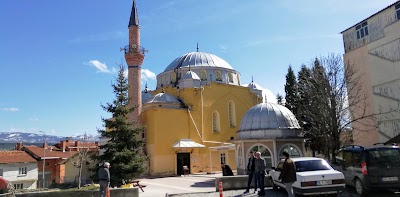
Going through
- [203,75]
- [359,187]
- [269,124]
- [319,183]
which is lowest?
[359,187]

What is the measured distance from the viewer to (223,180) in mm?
13195

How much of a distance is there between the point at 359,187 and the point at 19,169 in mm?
39318

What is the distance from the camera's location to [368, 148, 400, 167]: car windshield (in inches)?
375

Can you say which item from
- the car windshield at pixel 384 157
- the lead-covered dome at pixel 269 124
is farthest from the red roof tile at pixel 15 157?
the car windshield at pixel 384 157

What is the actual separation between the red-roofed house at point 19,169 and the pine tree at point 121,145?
24881 mm

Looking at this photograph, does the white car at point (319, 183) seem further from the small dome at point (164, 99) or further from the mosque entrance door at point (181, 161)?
the small dome at point (164, 99)

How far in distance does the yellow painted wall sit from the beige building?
38.0 feet

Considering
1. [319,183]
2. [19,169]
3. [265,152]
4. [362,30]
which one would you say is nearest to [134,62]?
[265,152]

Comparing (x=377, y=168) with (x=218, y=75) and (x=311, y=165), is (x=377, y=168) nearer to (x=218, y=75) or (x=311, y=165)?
(x=311, y=165)

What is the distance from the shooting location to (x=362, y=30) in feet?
80.9

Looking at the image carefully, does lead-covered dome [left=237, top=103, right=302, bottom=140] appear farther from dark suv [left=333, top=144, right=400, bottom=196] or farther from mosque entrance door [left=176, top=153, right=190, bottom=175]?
mosque entrance door [left=176, top=153, right=190, bottom=175]

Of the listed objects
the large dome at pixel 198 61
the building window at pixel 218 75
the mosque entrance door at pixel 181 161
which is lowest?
the mosque entrance door at pixel 181 161

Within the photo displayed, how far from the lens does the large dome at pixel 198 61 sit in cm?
3750

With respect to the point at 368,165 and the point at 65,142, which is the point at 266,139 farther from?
the point at 65,142
